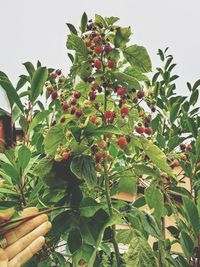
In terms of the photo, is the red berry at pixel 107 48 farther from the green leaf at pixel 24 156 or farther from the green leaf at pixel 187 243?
the green leaf at pixel 187 243

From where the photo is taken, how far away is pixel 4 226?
136 cm

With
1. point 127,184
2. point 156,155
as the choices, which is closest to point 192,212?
point 127,184

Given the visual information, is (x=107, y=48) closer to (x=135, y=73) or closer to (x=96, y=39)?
(x=96, y=39)

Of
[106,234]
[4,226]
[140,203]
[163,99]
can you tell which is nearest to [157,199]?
[106,234]

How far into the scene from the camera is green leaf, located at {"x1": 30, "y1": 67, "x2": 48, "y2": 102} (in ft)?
6.22

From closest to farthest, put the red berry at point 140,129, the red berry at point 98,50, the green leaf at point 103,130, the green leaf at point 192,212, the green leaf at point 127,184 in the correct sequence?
the green leaf at point 103,130 → the red berry at point 98,50 → the red berry at point 140,129 → the green leaf at point 192,212 → the green leaf at point 127,184

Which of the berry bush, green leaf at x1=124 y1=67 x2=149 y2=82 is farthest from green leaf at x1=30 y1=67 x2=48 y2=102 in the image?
green leaf at x1=124 y1=67 x2=149 y2=82

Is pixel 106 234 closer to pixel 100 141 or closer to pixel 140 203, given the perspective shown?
pixel 100 141

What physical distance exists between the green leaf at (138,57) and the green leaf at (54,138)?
1.39 ft

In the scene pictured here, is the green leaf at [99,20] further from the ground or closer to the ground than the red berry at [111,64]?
further from the ground

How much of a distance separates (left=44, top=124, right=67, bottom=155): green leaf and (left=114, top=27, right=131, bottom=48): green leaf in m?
0.44

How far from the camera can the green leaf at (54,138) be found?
4.99 ft

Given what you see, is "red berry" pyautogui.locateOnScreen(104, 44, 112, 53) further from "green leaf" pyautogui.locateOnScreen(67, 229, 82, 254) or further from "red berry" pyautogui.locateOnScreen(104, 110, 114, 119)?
"green leaf" pyautogui.locateOnScreen(67, 229, 82, 254)

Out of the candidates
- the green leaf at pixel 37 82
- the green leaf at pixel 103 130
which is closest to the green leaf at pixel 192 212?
the green leaf at pixel 103 130
